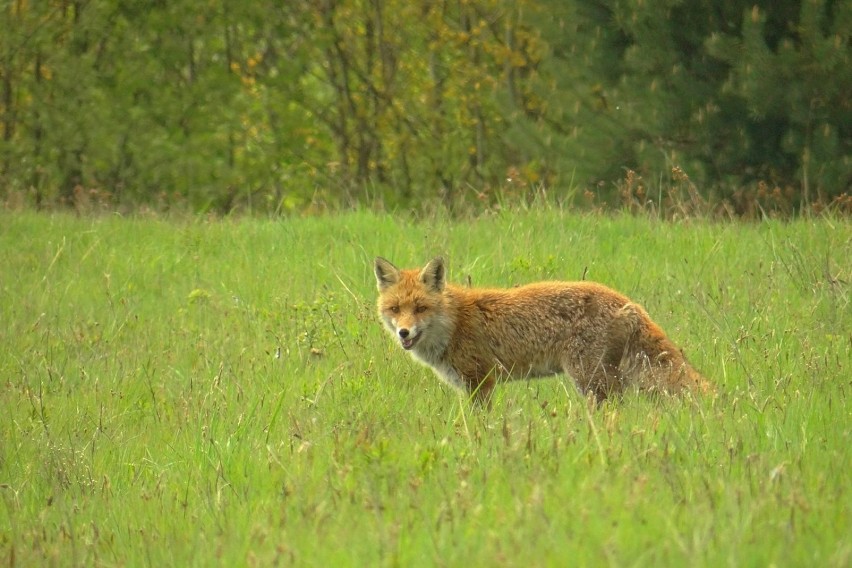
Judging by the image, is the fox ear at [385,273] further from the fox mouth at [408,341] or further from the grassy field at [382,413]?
the fox mouth at [408,341]

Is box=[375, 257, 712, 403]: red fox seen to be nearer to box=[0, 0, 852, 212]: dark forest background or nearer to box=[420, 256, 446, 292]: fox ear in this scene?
box=[420, 256, 446, 292]: fox ear

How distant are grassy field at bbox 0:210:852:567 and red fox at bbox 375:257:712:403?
264 mm

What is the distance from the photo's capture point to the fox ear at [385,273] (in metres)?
8.38

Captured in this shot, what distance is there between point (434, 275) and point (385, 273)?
455 millimetres

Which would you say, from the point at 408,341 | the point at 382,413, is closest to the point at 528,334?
the point at 408,341

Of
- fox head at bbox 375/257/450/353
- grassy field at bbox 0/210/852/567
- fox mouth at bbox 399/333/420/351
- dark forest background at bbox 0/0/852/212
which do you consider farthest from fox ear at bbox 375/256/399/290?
dark forest background at bbox 0/0/852/212

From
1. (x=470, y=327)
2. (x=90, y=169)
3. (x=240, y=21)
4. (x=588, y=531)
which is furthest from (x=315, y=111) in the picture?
(x=588, y=531)

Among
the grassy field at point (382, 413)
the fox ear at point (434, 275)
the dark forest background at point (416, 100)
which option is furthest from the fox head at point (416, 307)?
the dark forest background at point (416, 100)

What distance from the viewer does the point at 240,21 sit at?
21.3 metres

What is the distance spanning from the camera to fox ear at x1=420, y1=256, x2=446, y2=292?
26.7 ft

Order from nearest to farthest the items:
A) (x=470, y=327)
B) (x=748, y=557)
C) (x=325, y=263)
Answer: (x=748, y=557) < (x=470, y=327) < (x=325, y=263)

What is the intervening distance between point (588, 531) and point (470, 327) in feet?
12.7

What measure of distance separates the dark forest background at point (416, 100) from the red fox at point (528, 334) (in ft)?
13.8

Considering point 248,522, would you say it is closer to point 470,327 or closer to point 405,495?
point 405,495
